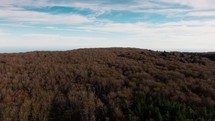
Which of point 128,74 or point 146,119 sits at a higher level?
point 128,74

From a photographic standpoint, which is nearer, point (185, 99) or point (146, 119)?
point (146, 119)

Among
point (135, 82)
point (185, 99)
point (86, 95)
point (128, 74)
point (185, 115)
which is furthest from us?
point (128, 74)

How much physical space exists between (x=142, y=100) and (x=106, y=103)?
1866 millimetres

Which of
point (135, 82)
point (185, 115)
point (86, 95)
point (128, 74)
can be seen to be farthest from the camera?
point (128, 74)

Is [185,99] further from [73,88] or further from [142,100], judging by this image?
[73,88]

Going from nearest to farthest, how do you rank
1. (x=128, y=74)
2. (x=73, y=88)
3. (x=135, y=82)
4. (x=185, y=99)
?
(x=185, y=99) → (x=73, y=88) → (x=135, y=82) → (x=128, y=74)

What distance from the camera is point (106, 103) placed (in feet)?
45.6

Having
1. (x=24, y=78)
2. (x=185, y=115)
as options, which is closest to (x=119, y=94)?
(x=185, y=115)

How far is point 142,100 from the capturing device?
13500mm

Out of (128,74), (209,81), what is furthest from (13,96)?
(209,81)

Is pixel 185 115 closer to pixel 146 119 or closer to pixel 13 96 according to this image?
pixel 146 119

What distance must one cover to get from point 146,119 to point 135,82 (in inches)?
204

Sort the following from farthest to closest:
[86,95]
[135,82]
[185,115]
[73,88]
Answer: [135,82], [73,88], [86,95], [185,115]

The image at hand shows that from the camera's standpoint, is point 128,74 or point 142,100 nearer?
point 142,100
